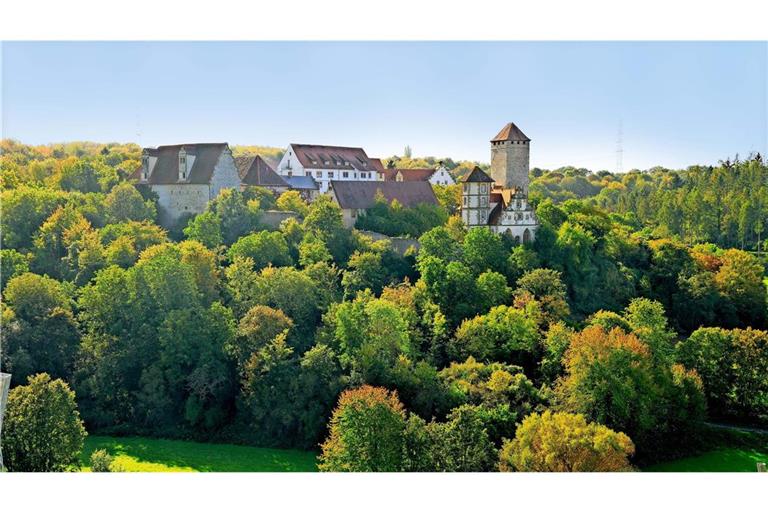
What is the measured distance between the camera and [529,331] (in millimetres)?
23438

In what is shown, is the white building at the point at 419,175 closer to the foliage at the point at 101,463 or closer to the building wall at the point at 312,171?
the building wall at the point at 312,171

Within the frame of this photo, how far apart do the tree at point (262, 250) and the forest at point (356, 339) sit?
65 mm

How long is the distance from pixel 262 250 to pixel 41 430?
32.1ft

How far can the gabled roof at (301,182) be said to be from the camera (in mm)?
33844

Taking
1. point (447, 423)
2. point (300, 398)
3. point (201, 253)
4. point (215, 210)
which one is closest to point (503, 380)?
point (447, 423)

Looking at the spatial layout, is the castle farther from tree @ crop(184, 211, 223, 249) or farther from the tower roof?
tree @ crop(184, 211, 223, 249)

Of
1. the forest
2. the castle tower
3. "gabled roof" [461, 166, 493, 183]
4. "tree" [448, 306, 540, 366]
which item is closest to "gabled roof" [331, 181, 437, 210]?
the forest

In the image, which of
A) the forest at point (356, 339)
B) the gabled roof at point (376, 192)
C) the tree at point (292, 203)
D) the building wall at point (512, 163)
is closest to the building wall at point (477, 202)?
the forest at point (356, 339)

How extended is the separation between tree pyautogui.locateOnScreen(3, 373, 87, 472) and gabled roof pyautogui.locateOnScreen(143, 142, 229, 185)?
1228 centimetres

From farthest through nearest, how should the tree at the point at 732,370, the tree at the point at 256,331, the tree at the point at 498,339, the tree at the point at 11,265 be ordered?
the tree at the point at 11,265, the tree at the point at 732,370, the tree at the point at 498,339, the tree at the point at 256,331

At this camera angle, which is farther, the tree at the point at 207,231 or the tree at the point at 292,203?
the tree at the point at 292,203

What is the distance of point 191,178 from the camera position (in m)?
30.2

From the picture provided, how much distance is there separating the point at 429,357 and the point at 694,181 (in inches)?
1164

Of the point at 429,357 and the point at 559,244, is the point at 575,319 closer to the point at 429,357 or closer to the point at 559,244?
the point at 559,244
